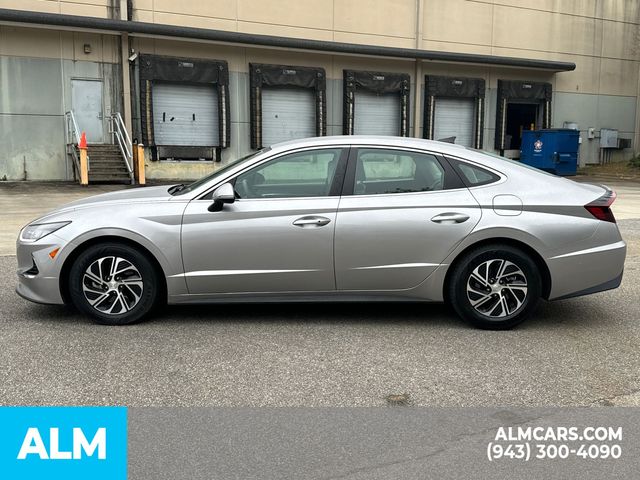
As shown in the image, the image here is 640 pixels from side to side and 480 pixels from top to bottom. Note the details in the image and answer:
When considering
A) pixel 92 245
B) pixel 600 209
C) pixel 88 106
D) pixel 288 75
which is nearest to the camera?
pixel 92 245

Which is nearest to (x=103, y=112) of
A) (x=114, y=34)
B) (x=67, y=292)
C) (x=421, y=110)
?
(x=114, y=34)

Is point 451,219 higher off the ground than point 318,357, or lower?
higher

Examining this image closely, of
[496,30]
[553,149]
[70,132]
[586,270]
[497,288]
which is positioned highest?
[496,30]

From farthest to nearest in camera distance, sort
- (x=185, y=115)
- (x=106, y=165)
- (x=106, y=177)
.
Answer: (x=185, y=115) < (x=106, y=165) < (x=106, y=177)

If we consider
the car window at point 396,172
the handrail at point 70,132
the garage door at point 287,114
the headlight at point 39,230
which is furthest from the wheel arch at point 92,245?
the garage door at point 287,114

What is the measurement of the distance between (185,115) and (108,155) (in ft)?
9.81

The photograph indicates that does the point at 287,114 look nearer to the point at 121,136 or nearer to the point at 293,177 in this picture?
the point at 121,136

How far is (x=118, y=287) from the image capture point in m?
5.36

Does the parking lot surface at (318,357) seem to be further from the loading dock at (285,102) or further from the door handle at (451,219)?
the loading dock at (285,102)

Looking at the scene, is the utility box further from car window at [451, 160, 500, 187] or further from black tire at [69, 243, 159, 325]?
black tire at [69, 243, 159, 325]

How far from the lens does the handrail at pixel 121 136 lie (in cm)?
1919

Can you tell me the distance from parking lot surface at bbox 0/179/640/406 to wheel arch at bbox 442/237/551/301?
1.34 ft

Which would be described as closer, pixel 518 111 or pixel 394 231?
pixel 394 231

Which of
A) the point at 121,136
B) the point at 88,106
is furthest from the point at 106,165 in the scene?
the point at 88,106
